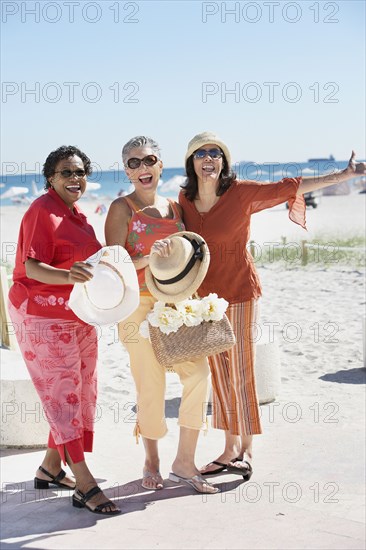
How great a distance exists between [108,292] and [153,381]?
2.22 feet

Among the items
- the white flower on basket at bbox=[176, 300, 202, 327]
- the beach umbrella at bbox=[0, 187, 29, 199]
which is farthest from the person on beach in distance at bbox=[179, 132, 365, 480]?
the beach umbrella at bbox=[0, 187, 29, 199]

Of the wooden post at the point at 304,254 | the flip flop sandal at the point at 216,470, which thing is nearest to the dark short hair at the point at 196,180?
the flip flop sandal at the point at 216,470

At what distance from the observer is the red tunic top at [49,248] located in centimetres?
427

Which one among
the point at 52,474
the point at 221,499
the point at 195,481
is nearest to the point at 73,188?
the point at 52,474

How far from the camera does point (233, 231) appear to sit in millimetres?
4816

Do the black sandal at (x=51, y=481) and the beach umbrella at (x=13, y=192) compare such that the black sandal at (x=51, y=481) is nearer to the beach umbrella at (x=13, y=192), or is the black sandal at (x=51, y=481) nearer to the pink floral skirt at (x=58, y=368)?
the pink floral skirt at (x=58, y=368)

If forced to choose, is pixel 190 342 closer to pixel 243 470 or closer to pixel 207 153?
pixel 243 470

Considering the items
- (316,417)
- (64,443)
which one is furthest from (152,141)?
(316,417)

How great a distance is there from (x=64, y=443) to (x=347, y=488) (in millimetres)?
1616

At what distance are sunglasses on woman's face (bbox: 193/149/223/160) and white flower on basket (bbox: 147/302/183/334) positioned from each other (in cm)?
89

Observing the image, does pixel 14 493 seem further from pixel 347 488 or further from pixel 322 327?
pixel 322 327

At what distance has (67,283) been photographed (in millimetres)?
4152

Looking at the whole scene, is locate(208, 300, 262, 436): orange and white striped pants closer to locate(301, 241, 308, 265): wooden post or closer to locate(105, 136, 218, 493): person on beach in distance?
locate(105, 136, 218, 493): person on beach in distance

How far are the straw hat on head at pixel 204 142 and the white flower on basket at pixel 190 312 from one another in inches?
34.3
